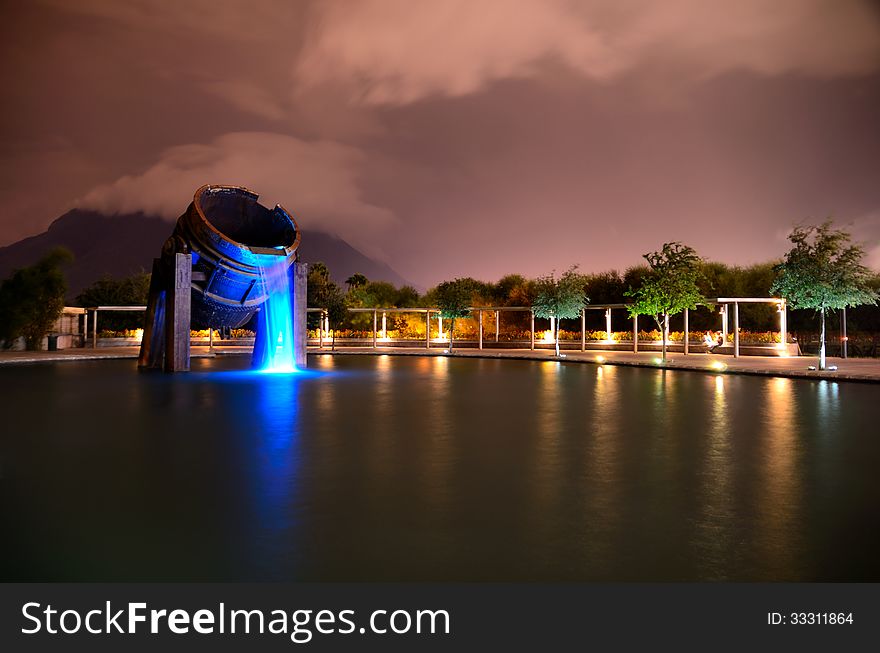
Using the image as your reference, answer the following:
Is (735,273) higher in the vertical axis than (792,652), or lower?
higher

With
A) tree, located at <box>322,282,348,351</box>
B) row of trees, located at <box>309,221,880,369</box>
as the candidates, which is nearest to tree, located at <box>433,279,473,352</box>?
row of trees, located at <box>309,221,880,369</box>

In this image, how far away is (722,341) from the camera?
35.1 meters

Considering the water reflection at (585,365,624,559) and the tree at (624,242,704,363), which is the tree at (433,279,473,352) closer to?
the tree at (624,242,704,363)

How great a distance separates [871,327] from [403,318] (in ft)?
129

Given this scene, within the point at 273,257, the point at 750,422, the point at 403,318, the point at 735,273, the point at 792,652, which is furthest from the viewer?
the point at 403,318

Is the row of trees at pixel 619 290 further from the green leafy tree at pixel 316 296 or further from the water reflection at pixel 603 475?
the water reflection at pixel 603 475

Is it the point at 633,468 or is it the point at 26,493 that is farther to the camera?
the point at 633,468

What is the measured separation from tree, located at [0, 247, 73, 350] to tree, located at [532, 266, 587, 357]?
1046 inches

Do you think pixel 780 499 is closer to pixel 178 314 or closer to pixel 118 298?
pixel 178 314

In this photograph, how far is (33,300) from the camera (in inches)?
1491

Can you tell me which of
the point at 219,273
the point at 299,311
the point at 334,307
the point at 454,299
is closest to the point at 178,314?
the point at 219,273

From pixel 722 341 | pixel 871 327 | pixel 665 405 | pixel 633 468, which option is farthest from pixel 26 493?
pixel 871 327

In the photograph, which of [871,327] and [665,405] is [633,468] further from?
[871,327]

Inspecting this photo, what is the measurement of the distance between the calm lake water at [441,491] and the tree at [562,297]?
2109cm
